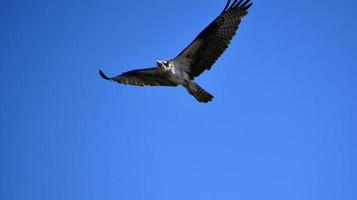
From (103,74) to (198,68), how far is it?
2.90 m

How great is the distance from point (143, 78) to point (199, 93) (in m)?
1.89

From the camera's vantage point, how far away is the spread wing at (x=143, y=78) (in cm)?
1777

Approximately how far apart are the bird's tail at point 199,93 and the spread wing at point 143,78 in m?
0.74

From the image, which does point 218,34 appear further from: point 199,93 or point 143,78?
point 143,78

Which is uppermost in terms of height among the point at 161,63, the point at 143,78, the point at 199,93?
the point at 143,78

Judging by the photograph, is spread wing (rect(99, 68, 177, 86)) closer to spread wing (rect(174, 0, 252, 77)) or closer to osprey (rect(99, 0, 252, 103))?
osprey (rect(99, 0, 252, 103))

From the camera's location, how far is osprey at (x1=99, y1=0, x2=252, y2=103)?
16.9 m

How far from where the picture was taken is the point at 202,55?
17.2 meters

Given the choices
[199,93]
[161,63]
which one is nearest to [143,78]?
[161,63]

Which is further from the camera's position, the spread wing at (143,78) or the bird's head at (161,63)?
the spread wing at (143,78)

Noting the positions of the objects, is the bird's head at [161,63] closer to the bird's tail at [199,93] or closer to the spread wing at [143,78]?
the spread wing at [143,78]

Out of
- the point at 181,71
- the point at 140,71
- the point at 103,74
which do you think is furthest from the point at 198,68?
the point at 103,74

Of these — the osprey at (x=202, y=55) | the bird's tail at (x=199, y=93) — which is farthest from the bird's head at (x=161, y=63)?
the bird's tail at (x=199, y=93)

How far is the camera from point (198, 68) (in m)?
17.4
